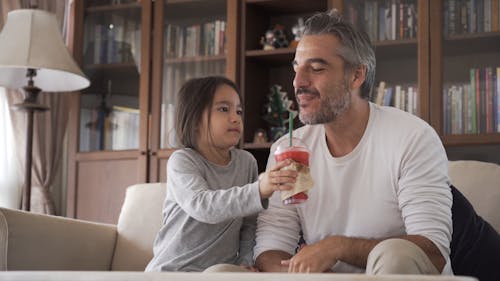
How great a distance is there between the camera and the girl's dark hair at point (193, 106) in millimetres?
2275

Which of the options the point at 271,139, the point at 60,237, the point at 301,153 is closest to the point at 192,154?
the point at 301,153

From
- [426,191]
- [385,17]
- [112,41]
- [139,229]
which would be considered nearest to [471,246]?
[426,191]

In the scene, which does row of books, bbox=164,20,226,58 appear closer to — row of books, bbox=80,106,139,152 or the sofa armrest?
row of books, bbox=80,106,139,152

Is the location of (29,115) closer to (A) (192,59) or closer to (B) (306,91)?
(A) (192,59)

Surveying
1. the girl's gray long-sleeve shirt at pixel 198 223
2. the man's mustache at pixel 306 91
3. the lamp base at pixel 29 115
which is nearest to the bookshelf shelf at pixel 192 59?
the lamp base at pixel 29 115

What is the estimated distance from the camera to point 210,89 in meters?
2.29

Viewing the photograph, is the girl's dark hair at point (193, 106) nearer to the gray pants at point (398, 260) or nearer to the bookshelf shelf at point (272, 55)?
the gray pants at point (398, 260)

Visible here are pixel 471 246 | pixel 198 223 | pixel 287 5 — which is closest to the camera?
pixel 471 246

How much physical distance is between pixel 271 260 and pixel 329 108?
0.40 meters

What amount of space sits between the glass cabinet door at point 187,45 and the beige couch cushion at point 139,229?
3.19ft

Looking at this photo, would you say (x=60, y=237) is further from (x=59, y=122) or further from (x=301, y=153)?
(x=59, y=122)

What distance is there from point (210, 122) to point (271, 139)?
1.56 m

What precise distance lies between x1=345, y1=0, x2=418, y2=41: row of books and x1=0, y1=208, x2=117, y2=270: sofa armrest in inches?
58.8

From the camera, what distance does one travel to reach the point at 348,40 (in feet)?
6.70
